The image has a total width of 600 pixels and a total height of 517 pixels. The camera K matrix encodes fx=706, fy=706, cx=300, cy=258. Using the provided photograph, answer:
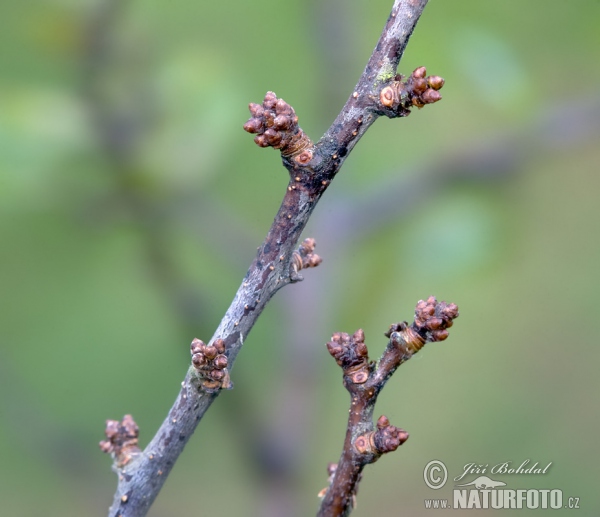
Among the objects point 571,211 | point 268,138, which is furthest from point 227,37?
point 268,138

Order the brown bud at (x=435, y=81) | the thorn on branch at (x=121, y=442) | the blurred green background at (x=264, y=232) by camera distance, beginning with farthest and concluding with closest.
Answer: the blurred green background at (x=264, y=232) → the thorn on branch at (x=121, y=442) → the brown bud at (x=435, y=81)

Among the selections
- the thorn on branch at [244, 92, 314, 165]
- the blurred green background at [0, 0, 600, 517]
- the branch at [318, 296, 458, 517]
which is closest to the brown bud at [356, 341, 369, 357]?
the branch at [318, 296, 458, 517]

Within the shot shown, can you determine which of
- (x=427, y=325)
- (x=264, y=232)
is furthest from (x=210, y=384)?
(x=264, y=232)

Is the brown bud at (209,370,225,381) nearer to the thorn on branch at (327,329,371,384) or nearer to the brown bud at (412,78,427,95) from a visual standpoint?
the thorn on branch at (327,329,371,384)

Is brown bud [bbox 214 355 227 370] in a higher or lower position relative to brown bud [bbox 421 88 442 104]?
lower

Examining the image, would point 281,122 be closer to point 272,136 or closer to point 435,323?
point 272,136

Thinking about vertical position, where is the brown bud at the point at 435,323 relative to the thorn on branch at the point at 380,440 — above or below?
above

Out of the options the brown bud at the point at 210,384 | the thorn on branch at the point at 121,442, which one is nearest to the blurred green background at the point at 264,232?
the thorn on branch at the point at 121,442

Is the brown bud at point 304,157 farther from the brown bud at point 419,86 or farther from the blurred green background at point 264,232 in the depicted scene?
the blurred green background at point 264,232
